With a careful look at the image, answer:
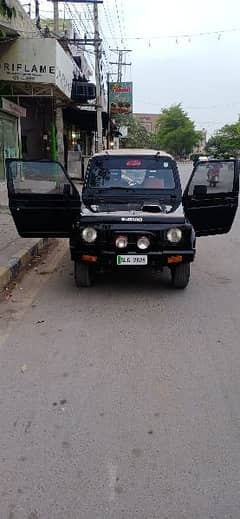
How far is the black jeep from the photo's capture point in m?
6.02

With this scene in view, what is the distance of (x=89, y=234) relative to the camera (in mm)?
6035

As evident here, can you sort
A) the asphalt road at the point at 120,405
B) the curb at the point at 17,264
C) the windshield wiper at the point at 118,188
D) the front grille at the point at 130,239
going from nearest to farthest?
the asphalt road at the point at 120,405, the front grille at the point at 130,239, the curb at the point at 17,264, the windshield wiper at the point at 118,188

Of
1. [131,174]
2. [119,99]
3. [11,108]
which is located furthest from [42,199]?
[119,99]

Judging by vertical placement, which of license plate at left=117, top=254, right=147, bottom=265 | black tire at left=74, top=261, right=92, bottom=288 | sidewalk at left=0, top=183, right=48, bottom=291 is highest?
license plate at left=117, top=254, right=147, bottom=265

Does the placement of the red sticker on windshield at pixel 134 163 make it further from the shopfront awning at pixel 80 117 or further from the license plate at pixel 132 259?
the shopfront awning at pixel 80 117

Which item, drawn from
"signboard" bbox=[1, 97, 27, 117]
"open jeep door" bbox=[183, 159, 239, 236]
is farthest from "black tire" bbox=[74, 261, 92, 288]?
"signboard" bbox=[1, 97, 27, 117]

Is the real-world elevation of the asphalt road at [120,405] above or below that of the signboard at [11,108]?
below

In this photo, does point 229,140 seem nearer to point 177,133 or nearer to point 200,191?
point 177,133

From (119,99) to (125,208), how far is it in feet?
112

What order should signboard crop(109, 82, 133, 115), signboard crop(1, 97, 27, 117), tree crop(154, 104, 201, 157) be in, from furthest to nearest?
1. tree crop(154, 104, 201, 157)
2. signboard crop(109, 82, 133, 115)
3. signboard crop(1, 97, 27, 117)

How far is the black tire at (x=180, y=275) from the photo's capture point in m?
6.26

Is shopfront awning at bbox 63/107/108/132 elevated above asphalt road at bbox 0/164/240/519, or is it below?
above

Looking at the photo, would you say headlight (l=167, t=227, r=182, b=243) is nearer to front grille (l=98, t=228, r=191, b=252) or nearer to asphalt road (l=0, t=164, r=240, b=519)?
front grille (l=98, t=228, r=191, b=252)

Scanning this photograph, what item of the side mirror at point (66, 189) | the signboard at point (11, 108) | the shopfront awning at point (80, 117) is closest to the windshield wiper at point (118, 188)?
the side mirror at point (66, 189)
